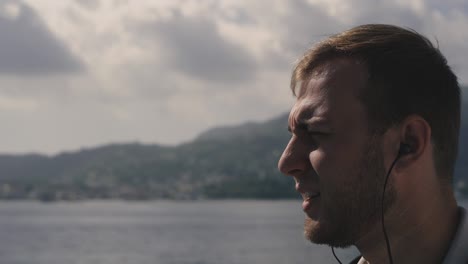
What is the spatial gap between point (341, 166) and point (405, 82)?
0.26m

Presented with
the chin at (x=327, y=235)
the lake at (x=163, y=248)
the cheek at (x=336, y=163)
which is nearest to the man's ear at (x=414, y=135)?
the cheek at (x=336, y=163)

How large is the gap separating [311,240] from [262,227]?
119 m

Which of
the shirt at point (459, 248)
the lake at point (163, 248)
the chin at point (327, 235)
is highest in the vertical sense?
the chin at point (327, 235)

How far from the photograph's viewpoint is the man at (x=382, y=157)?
6.69ft

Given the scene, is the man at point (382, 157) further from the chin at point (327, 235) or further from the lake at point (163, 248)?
the lake at point (163, 248)

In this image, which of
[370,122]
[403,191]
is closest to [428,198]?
[403,191]

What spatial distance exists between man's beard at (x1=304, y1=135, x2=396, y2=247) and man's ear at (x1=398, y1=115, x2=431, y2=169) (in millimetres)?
61

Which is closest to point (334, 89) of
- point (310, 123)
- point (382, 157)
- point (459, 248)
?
point (310, 123)

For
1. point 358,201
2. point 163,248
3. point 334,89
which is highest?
point 334,89

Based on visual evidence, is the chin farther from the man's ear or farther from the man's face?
the man's ear

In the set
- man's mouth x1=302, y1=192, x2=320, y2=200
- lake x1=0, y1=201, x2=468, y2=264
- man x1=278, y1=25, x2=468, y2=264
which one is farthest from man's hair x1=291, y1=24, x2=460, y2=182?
lake x1=0, y1=201, x2=468, y2=264

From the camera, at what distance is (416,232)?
2.05 m

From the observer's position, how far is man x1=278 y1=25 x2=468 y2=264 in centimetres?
204

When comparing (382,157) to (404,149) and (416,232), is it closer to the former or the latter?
(404,149)
